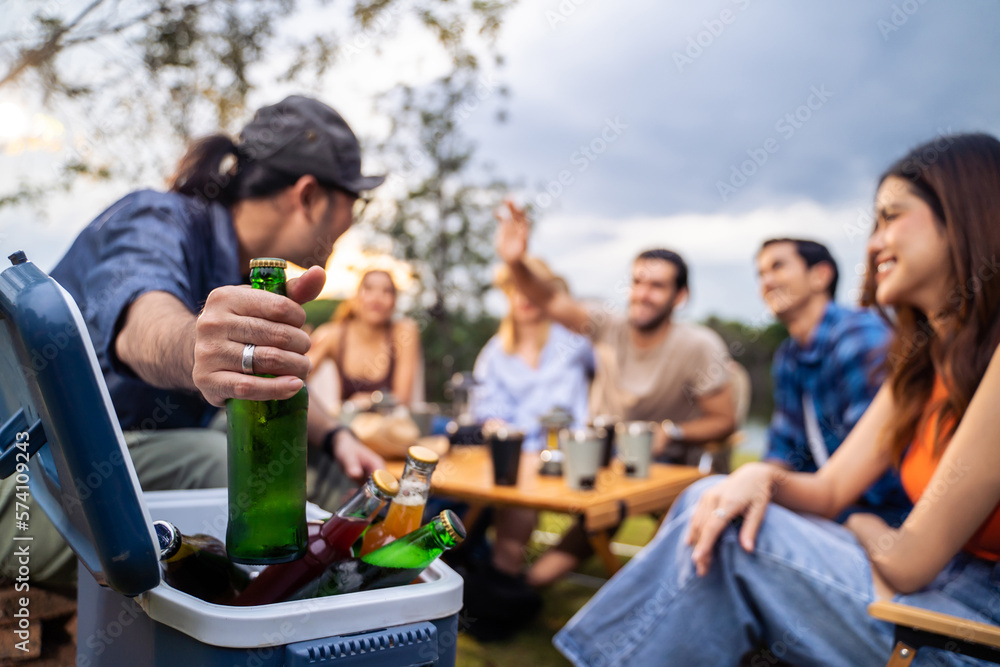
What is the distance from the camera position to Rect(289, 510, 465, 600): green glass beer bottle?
30.9 inches

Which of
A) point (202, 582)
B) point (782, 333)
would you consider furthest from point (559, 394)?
point (782, 333)

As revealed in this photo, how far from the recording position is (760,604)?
1.17 metres

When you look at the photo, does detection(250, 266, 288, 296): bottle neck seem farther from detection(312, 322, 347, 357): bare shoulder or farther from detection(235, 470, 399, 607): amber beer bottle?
detection(312, 322, 347, 357): bare shoulder

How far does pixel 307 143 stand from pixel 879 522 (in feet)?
5.43

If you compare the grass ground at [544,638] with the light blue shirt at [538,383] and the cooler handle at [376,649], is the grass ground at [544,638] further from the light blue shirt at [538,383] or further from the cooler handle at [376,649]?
the cooler handle at [376,649]

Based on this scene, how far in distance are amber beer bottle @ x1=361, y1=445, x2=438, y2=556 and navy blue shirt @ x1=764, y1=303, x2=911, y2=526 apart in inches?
69.6

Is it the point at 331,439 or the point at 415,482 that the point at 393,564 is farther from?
the point at 331,439

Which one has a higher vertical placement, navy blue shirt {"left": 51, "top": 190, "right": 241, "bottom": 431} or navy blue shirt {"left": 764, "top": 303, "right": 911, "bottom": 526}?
navy blue shirt {"left": 51, "top": 190, "right": 241, "bottom": 431}

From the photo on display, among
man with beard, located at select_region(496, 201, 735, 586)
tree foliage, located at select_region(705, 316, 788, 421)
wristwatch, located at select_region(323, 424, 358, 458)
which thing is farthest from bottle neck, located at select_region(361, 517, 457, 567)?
tree foliage, located at select_region(705, 316, 788, 421)

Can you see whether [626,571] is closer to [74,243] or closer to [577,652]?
[577,652]

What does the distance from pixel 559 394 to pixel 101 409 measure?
3031 millimetres

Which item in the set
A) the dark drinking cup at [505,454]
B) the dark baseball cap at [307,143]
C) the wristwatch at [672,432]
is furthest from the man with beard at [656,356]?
the dark baseball cap at [307,143]

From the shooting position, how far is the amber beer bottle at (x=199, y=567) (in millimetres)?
753
